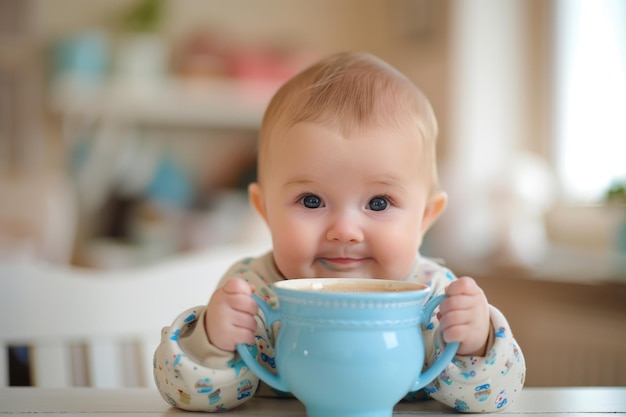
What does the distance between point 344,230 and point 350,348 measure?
0.16 metres

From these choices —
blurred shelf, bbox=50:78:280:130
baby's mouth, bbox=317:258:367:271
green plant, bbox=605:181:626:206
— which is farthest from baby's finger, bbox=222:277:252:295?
blurred shelf, bbox=50:78:280:130

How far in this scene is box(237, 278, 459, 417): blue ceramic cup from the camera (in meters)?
0.54

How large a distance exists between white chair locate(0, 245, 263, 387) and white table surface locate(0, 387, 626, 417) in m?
0.38

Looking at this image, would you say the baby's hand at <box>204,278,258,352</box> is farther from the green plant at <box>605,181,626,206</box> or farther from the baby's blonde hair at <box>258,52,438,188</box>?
the green plant at <box>605,181,626,206</box>

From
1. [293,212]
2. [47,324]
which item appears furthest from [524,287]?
[293,212]

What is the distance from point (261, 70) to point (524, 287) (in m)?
1.86

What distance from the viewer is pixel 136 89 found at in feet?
11.7

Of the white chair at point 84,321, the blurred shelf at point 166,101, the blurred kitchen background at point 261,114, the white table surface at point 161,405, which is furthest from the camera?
the blurred shelf at point 166,101

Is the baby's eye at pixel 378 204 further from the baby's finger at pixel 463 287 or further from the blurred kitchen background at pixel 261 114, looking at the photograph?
the blurred kitchen background at pixel 261 114

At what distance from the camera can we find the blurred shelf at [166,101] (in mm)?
3533

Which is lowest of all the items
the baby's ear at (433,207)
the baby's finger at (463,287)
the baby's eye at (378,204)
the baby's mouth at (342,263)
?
the baby's mouth at (342,263)

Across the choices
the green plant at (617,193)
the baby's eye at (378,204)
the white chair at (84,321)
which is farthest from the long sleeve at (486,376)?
the green plant at (617,193)

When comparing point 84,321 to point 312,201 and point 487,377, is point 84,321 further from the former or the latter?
point 487,377

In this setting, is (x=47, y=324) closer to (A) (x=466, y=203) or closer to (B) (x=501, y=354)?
(B) (x=501, y=354)
